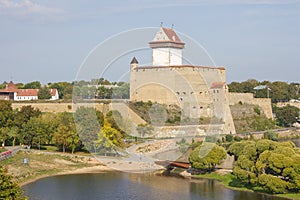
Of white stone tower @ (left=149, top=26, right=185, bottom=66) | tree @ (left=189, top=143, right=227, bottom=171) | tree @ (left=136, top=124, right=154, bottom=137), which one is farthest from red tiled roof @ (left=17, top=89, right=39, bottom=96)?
tree @ (left=189, top=143, right=227, bottom=171)

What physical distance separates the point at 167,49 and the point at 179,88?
9.85ft

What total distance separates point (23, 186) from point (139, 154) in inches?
294

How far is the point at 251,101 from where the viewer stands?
150 feet

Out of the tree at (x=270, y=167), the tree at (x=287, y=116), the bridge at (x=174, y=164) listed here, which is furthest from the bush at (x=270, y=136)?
the tree at (x=270, y=167)

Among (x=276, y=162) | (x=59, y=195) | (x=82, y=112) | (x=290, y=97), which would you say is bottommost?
(x=59, y=195)

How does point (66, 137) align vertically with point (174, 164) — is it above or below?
above

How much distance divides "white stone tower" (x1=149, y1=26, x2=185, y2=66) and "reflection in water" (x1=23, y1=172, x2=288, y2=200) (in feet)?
45.4

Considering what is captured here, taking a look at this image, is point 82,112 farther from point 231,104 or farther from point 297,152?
point 231,104

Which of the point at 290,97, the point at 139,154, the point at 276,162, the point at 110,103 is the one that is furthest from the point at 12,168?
the point at 290,97

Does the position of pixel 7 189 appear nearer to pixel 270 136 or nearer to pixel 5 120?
pixel 5 120

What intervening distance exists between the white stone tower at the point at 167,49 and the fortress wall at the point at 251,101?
23.3ft

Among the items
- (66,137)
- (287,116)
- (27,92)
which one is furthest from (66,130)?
(287,116)

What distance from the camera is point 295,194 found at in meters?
17.8

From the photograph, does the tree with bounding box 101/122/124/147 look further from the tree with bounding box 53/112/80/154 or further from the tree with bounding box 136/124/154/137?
the tree with bounding box 136/124/154/137
